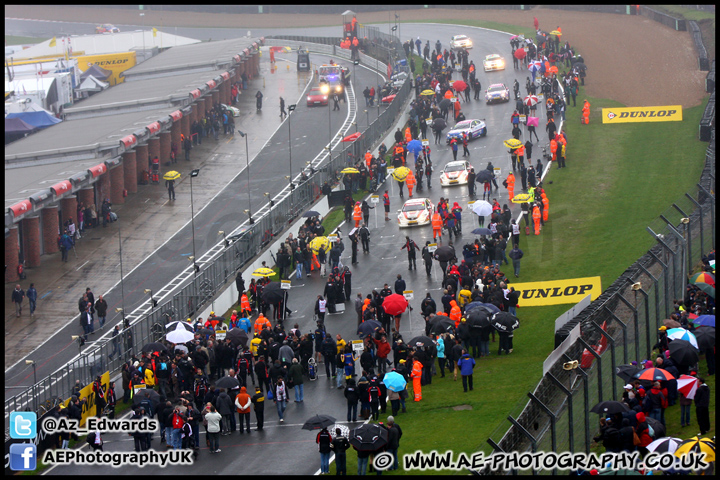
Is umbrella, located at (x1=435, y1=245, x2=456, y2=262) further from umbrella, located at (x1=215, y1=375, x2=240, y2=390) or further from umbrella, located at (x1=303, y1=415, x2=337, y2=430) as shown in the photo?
umbrella, located at (x1=303, y1=415, x2=337, y2=430)

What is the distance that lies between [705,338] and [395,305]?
11703mm

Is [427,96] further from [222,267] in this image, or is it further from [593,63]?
Answer: [222,267]

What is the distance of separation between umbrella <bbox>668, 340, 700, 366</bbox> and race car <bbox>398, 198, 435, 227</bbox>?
23.3 m

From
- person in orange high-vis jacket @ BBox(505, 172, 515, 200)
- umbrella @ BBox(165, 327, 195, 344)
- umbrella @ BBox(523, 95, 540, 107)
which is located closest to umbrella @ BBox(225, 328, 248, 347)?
umbrella @ BBox(165, 327, 195, 344)

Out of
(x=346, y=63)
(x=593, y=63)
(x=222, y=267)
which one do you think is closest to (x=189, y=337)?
(x=222, y=267)

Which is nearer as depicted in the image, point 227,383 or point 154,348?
point 227,383

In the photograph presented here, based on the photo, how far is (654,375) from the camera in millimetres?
19906

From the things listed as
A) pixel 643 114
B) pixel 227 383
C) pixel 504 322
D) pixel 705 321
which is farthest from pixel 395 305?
pixel 643 114

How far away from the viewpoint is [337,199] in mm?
48156

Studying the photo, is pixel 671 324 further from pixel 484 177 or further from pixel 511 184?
pixel 484 177

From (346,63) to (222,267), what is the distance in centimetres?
5119

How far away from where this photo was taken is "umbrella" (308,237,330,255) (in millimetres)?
39250

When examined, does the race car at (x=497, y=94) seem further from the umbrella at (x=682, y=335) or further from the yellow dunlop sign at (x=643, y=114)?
the umbrella at (x=682, y=335)

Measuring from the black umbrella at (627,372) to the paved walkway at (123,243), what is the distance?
2307cm
